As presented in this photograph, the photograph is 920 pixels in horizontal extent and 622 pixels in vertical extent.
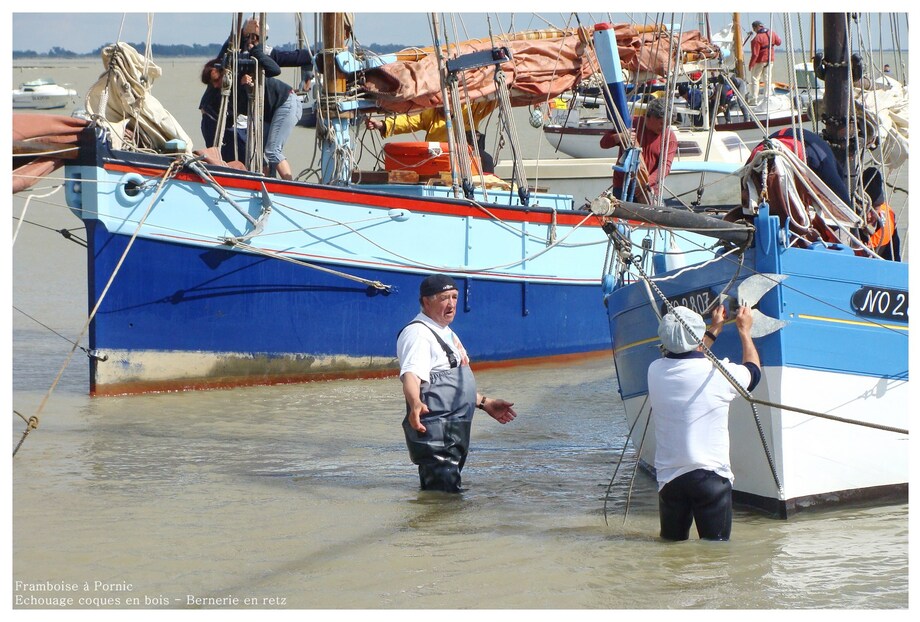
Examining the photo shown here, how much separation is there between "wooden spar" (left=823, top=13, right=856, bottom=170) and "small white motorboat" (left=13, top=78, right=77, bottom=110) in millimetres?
37778

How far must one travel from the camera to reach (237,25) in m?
11.3

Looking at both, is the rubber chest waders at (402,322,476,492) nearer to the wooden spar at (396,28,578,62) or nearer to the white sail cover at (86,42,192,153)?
the white sail cover at (86,42,192,153)

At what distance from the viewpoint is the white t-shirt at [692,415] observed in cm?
557

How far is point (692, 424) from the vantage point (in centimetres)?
557

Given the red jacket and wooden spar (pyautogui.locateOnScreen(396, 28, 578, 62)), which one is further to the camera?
the red jacket

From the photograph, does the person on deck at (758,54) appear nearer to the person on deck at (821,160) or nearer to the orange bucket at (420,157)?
the orange bucket at (420,157)

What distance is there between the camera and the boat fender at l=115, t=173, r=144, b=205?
402 inches

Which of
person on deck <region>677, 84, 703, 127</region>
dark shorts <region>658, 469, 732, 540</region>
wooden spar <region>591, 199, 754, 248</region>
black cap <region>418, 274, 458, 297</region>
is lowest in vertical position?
dark shorts <region>658, 469, 732, 540</region>

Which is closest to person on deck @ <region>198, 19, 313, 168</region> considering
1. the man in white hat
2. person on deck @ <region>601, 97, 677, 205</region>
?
person on deck @ <region>601, 97, 677, 205</region>

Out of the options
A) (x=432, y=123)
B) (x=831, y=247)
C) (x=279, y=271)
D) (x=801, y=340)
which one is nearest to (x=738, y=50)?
(x=432, y=123)

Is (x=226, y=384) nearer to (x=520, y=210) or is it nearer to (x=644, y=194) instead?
(x=520, y=210)

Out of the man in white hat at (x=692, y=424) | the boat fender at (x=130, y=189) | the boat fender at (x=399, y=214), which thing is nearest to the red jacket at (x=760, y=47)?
the boat fender at (x=399, y=214)

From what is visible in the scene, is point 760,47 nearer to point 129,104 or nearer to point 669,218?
point 129,104

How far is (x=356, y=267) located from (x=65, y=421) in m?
3.24
